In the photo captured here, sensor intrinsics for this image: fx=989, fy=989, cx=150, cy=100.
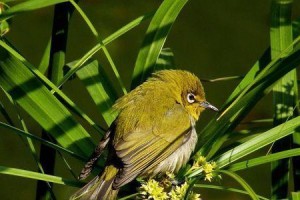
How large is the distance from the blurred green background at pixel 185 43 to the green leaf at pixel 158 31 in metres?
1.85

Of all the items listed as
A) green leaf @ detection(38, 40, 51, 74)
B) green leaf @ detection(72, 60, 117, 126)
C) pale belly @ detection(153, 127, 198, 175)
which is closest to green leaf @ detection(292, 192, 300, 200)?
pale belly @ detection(153, 127, 198, 175)

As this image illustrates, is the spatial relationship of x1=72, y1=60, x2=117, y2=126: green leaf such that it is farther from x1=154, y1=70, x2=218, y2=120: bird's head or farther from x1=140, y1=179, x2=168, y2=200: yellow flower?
x1=140, y1=179, x2=168, y2=200: yellow flower

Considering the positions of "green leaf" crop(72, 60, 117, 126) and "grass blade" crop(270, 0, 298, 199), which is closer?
"grass blade" crop(270, 0, 298, 199)

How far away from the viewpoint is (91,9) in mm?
5262

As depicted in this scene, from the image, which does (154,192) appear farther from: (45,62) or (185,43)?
(185,43)

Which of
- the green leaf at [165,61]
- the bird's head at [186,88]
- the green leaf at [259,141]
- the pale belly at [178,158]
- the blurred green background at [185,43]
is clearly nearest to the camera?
the green leaf at [259,141]

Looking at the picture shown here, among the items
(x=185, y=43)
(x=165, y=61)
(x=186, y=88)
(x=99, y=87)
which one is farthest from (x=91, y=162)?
(x=185, y=43)

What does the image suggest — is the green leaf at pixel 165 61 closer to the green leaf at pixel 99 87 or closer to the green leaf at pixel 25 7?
the green leaf at pixel 99 87

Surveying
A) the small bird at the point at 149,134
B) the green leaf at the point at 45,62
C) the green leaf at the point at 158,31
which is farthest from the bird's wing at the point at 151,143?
the green leaf at the point at 45,62

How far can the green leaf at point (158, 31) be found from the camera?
3.20 meters

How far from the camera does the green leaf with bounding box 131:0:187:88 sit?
3.20 metres

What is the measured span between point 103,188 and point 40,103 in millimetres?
339

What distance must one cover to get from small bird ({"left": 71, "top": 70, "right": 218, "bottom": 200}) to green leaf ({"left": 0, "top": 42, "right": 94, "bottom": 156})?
9 cm

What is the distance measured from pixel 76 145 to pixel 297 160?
2.48ft
